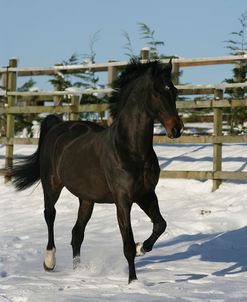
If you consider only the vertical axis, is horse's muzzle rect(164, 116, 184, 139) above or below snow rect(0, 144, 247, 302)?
above

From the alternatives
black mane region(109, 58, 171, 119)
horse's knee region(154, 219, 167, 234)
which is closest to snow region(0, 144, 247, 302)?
horse's knee region(154, 219, 167, 234)

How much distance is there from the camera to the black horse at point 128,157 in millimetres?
6160

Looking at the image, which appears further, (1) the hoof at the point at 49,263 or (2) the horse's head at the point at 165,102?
(1) the hoof at the point at 49,263

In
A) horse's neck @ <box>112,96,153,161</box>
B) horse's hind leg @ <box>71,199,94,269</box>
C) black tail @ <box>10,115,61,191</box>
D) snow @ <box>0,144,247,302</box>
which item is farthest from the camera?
black tail @ <box>10,115,61,191</box>

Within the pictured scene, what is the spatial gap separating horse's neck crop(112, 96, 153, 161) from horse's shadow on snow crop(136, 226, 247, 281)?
3.95 ft

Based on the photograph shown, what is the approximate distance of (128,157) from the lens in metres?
6.36

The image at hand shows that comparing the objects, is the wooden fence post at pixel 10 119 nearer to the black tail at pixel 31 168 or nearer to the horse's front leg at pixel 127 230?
the black tail at pixel 31 168

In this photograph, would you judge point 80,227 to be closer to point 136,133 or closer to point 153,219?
point 153,219

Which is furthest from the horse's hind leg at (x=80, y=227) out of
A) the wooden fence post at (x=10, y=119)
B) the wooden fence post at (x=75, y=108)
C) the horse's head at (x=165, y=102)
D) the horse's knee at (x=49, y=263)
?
the wooden fence post at (x=10, y=119)

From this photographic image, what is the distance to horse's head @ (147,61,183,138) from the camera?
19.3 ft

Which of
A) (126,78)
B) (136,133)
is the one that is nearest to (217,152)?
(126,78)

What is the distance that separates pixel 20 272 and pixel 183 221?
10.9 feet

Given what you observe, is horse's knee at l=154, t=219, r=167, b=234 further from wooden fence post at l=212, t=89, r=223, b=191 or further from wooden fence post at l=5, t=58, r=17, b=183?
wooden fence post at l=5, t=58, r=17, b=183

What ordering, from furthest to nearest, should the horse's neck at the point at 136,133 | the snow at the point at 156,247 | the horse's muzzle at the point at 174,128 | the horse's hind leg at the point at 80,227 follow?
1. the horse's hind leg at the point at 80,227
2. the horse's neck at the point at 136,133
3. the horse's muzzle at the point at 174,128
4. the snow at the point at 156,247
